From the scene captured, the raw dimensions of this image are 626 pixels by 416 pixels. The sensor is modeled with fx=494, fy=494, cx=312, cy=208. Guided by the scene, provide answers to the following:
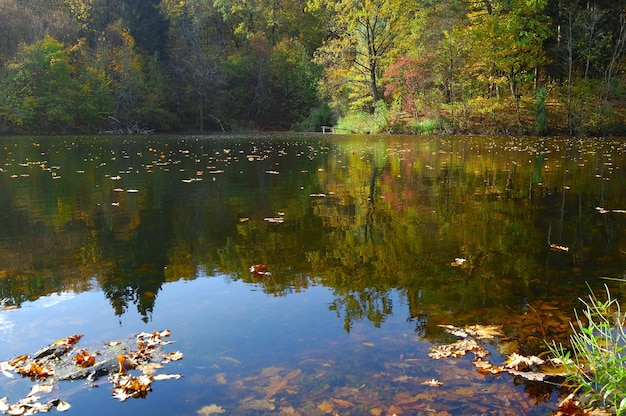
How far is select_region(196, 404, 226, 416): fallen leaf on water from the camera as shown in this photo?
2500mm

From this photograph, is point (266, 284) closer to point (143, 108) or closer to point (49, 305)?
point (49, 305)

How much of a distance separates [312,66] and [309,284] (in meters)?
44.7

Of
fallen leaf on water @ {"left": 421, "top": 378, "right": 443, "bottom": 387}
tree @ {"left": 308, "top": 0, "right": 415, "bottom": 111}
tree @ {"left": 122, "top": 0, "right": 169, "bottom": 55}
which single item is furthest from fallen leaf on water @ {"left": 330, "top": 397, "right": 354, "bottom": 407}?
tree @ {"left": 122, "top": 0, "right": 169, "bottom": 55}

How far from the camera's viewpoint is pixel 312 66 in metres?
46.8

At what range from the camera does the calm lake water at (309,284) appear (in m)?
2.71

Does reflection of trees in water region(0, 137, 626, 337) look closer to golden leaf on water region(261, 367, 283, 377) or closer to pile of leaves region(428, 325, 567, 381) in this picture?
pile of leaves region(428, 325, 567, 381)

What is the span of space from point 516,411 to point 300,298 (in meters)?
1.95

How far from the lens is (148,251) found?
17.8 ft

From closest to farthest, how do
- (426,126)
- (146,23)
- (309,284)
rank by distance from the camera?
(309,284)
(426,126)
(146,23)

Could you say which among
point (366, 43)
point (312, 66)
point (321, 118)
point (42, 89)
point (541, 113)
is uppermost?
point (312, 66)

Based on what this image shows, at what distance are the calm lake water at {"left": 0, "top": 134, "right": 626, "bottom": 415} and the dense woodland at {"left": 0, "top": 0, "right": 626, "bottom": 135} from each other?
21.0m

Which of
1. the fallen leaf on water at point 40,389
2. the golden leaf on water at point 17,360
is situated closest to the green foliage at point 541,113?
the golden leaf on water at point 17,360

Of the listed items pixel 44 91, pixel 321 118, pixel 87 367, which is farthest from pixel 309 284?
pixel 44 91

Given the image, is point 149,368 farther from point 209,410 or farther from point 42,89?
point 42,89
